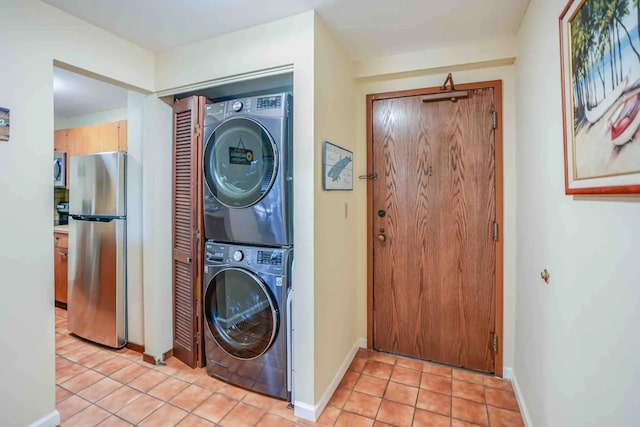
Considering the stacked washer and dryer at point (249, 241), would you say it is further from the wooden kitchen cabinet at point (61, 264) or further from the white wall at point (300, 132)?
the wooden kitchen cabinet at point (61, 264)

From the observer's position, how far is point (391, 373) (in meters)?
2.21

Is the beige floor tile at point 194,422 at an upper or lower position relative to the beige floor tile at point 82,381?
lower

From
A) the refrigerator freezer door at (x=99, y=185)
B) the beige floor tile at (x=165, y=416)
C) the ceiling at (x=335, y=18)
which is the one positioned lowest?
the beige floor tile at (x=165, y=416)

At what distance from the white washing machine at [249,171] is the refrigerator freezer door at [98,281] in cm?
103

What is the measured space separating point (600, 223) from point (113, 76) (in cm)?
262

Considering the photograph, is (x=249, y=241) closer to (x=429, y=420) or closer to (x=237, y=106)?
(x=237, y=106)

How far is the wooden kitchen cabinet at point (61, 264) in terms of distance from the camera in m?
3.23

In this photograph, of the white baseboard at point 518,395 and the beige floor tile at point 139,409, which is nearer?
the white baseboard at point 518,395

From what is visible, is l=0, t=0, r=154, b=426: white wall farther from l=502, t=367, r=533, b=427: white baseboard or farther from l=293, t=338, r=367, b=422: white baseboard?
l=502, t=367, r=533, b=427: white baseboard

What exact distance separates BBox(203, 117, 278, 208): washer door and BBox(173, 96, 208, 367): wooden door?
0.50 ft

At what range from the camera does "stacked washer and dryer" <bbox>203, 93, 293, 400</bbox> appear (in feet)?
5.95

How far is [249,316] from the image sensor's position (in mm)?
1969

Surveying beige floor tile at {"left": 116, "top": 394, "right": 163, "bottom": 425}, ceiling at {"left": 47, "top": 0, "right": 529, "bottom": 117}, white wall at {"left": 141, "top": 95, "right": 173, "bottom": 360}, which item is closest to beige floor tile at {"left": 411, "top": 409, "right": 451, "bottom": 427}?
beige floor tile at {"left": 116, "top": 394, "right": 163, "bottom": 425}

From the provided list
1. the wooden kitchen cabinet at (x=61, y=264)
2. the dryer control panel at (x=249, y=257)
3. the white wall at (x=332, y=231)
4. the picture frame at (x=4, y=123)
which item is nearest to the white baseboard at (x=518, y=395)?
the white wall at (x=332, y=231)
